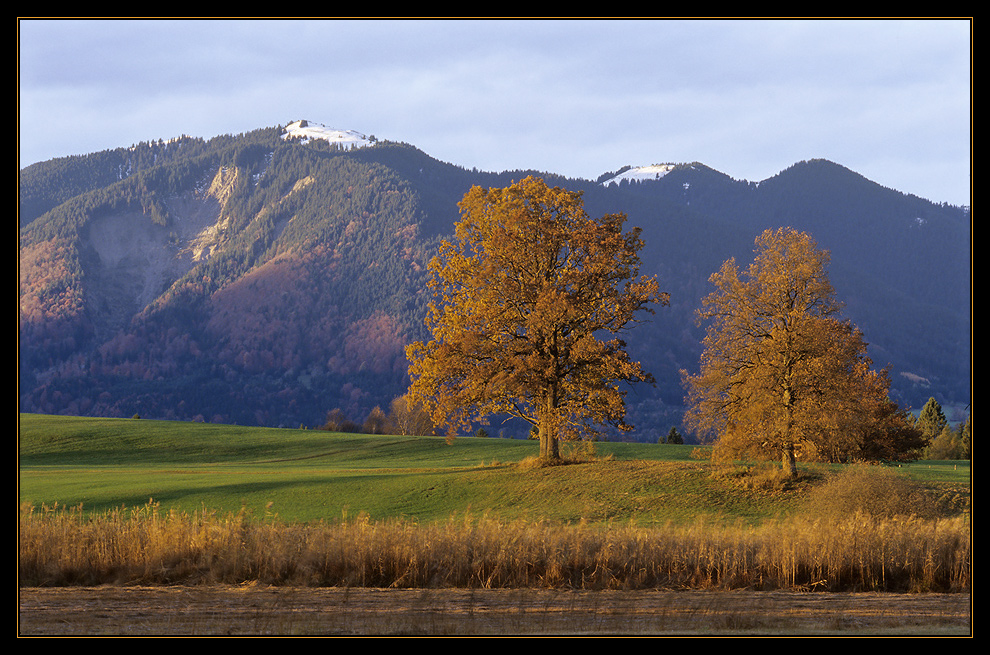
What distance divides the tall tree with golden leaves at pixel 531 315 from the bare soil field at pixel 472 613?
1874cm

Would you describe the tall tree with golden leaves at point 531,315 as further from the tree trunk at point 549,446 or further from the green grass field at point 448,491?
the green grass field at point 448,491

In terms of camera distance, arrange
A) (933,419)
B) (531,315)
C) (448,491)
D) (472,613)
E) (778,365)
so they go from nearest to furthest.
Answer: (472,613) → (778,365) → (448,491) → (531,315) → (933,419)

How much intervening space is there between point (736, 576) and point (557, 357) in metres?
18.9

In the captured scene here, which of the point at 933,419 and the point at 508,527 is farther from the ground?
the point at 508,527

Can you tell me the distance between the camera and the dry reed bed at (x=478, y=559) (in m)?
15.0

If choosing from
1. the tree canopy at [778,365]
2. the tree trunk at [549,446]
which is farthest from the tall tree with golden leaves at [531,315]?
the tree canopy at [778,365]

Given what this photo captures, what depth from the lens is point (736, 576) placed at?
50.4 ft

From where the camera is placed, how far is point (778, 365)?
29297 millimetres

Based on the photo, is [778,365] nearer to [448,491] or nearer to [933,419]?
[448,491]

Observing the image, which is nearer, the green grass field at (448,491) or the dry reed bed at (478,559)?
the dry reed bed at (478,559)

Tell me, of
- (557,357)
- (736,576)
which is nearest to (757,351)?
(557,357)

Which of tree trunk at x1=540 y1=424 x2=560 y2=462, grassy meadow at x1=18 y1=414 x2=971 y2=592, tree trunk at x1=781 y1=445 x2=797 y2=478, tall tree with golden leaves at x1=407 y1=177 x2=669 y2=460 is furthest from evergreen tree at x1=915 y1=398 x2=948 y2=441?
tall tree with golden leaves at x1=407 y1=177 x2=669 y2=460

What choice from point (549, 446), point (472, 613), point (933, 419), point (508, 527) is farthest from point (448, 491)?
point (933, 419)

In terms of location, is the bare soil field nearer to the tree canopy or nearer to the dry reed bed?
the dry reed bed
